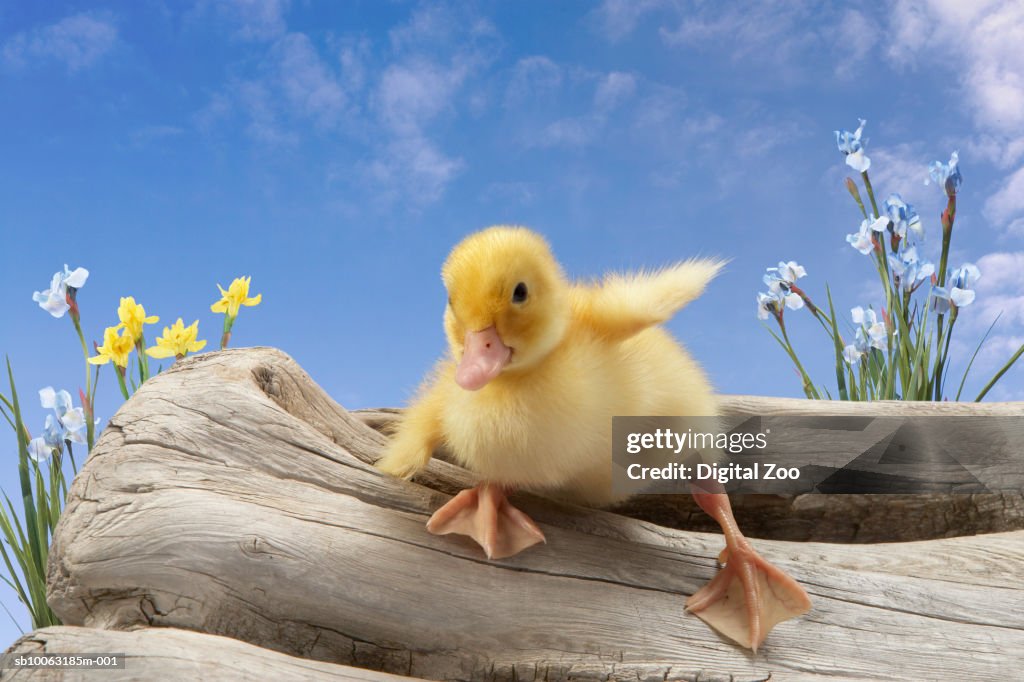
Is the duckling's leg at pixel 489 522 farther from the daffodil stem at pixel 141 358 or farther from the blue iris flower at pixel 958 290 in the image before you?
the blue iris flower at pixel 958 290

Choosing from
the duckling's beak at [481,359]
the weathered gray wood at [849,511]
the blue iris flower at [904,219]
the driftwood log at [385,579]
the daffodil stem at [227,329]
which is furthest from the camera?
the blue iris flower at [904,219]

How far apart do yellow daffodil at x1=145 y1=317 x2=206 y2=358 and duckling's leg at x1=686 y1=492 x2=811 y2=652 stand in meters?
1.65

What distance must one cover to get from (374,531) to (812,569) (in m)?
1.03

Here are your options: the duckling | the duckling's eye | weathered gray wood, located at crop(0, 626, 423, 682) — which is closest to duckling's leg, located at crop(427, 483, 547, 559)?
the duckling

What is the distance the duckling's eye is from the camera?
1397mm

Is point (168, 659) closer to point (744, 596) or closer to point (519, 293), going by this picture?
point (519, 293)

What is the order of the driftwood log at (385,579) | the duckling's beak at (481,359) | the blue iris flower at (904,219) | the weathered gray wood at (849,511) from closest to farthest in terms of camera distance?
the duckling's beak at (481,359)
the driftwood log at (385,579)
the weathered gray wood at (849,511)
the blue iris flower at (904,219)

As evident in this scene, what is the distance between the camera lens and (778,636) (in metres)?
1.72

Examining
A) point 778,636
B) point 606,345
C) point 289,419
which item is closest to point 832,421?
point 778,636

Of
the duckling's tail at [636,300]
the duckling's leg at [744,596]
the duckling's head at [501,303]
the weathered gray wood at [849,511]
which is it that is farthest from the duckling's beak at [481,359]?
the weathered gray wood at [849,511]

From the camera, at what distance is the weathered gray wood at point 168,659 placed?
1365mm

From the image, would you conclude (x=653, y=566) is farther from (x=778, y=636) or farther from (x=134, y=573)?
(x=134, y=573)

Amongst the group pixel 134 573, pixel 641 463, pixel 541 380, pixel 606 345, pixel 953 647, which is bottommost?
pixel 953 647

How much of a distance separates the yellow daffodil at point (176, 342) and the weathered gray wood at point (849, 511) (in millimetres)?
583
